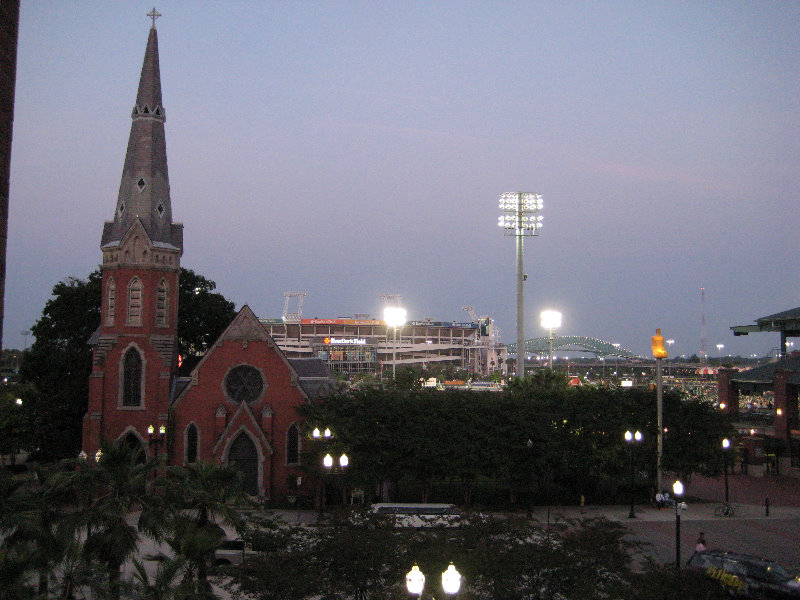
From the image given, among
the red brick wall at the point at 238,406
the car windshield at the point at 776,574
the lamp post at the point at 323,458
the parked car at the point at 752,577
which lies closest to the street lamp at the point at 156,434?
the red brick wall at the point at 238,406

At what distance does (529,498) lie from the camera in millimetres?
36031

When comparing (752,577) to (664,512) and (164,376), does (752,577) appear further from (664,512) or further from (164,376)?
(164,376)

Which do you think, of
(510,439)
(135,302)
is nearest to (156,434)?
(135,302)

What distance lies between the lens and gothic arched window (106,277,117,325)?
42.0 metres

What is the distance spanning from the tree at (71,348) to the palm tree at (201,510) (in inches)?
1192

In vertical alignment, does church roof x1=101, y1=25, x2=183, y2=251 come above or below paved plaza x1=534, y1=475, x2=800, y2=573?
above

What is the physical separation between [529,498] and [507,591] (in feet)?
63.9

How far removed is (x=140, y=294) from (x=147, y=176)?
672 cm

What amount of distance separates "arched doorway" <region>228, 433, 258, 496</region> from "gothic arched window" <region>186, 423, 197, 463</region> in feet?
7.94

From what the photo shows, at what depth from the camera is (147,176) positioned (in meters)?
43.2

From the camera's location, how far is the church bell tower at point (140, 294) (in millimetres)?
41031

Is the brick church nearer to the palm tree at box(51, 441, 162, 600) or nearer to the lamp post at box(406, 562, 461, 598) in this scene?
the palm tree at box(51, 441, 162, 600)

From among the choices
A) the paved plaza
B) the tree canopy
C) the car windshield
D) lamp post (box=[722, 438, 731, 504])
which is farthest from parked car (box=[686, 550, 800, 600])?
lamp post (box=[722, 438, 731, 504])

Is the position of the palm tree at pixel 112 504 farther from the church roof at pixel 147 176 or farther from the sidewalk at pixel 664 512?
the church roof at pixel 147 176
